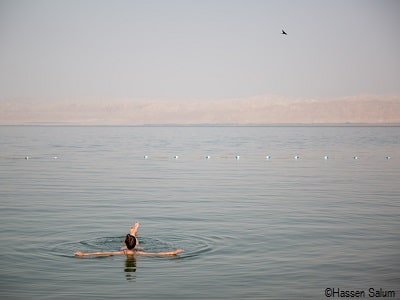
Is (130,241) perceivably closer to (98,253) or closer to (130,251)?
(130,251)

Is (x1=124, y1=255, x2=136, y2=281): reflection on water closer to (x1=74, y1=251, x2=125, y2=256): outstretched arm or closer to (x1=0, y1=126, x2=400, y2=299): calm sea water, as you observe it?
(x1=0, y1=126, x2=400, y2=299): calm sea water

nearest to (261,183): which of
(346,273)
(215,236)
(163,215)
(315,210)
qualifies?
(315,210)

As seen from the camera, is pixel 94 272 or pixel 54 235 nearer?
pixel 94 272

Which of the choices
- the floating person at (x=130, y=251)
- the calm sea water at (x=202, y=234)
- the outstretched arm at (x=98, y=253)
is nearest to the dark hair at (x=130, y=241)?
the floating person at (x=130, y=251)

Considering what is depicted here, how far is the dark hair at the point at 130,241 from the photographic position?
22.5 metres

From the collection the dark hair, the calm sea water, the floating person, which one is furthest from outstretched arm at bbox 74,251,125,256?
the dark hair

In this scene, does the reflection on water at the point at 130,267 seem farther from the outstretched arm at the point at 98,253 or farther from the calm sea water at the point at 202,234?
the outstretched arm at the point at 98,253

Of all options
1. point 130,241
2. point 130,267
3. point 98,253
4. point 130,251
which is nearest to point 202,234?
point 130,251

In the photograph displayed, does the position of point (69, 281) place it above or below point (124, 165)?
below

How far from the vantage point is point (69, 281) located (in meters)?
19.6

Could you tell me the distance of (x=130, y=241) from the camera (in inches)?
890

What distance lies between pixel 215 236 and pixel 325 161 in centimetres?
4542

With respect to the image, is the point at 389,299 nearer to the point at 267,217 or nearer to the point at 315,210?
the point at 267,217

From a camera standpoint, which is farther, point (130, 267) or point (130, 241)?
point (130, 241)
